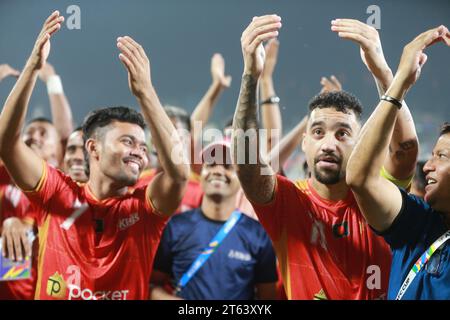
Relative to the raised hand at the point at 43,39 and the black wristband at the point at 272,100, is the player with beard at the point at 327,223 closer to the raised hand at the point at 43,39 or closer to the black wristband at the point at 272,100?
the black wristband at the point at 272,100

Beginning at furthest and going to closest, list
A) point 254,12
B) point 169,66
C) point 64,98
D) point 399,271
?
point 169,66 → point 64,98 → point 254,12 → point 399,271

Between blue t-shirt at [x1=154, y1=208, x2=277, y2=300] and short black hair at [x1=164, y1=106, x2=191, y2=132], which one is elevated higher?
short black hair at [x1=164, y1=106, x2=191, y2=132]

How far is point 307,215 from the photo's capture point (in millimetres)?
1888

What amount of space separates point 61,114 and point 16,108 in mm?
737

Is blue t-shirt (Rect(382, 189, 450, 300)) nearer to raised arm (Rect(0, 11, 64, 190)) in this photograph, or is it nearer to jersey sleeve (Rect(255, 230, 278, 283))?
jersey sleeve (Rect(255, 230, 278, 283))

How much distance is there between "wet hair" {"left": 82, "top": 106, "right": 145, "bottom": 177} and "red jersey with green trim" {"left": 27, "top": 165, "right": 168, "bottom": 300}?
0.71 ft

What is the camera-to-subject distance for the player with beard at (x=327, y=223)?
1834mm

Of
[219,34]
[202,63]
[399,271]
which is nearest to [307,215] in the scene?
[399,271]

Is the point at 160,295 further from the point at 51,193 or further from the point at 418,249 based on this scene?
the point at 418,249

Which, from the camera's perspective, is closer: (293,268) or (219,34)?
(293,268)

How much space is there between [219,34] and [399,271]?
4.80 feet

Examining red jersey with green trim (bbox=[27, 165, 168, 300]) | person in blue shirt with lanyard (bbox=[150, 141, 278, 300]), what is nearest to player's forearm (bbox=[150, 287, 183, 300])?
person in blue shirt with lanyard (bbox=[150, 141, 278, 300])

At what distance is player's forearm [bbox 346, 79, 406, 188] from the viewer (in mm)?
1497
